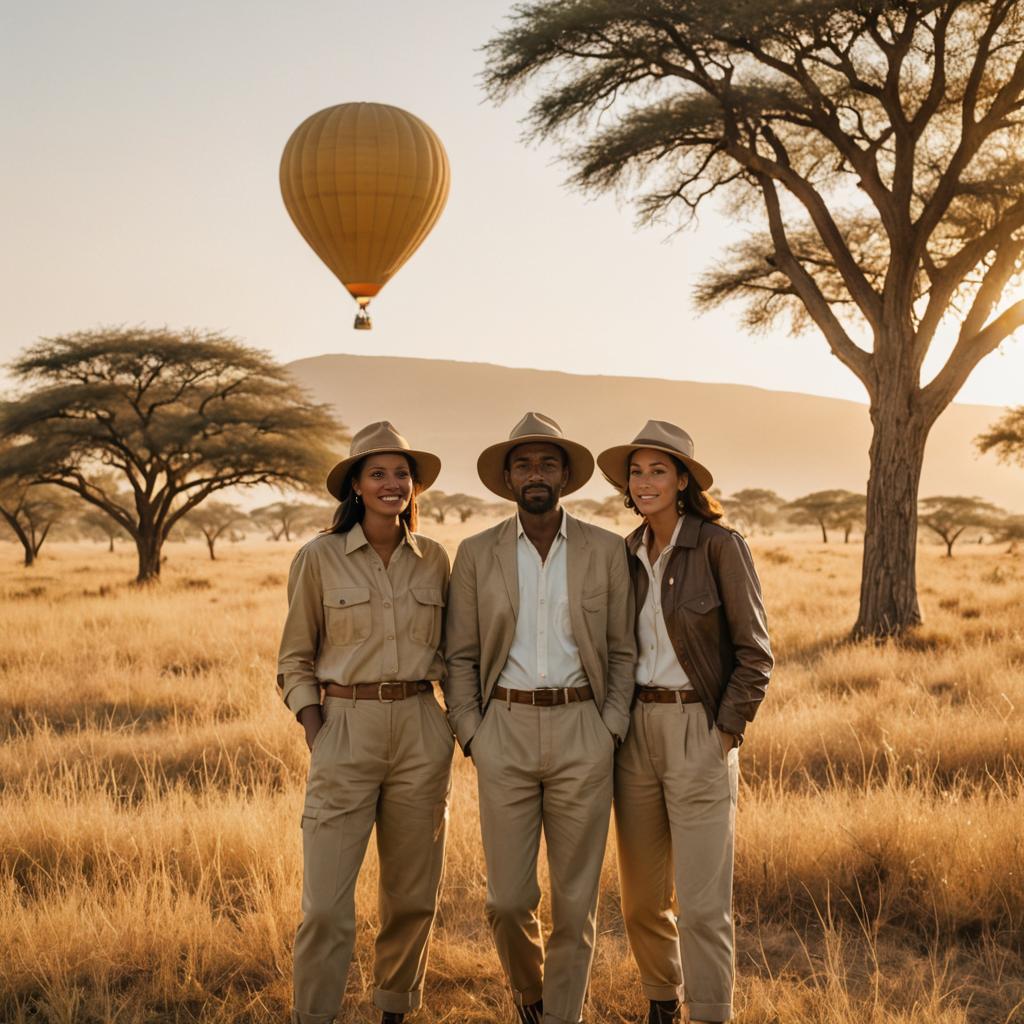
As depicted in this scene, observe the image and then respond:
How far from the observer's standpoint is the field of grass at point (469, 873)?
405 cm

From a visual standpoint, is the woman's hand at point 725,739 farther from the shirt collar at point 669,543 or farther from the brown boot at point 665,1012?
the brown boot at point 665,1012

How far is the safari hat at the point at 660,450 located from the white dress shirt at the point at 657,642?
7.4 inches

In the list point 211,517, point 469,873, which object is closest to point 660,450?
point 469,873

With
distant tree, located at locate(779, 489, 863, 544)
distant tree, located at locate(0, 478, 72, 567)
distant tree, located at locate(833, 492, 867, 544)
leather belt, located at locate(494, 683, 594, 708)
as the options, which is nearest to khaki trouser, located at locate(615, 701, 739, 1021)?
leather belt, located at locate(494, 683, 594, 708)

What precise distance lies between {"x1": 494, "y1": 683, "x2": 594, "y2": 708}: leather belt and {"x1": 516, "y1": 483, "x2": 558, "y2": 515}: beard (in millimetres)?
619

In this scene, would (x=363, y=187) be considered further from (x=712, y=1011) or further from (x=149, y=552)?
(x=712, y=1011)

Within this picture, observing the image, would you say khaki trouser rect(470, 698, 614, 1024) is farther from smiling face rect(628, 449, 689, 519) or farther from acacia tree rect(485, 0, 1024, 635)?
acacia tree rect(485, 0, 1024, 635)

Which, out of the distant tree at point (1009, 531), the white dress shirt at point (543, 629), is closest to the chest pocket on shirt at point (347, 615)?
the white dress shirt at point (543, 629)

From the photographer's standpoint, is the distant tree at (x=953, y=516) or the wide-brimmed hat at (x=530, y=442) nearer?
the wide-brimmed hat at (x=530, y=442)

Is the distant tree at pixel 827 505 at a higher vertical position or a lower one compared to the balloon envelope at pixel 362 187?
lower

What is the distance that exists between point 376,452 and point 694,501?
1.14 m

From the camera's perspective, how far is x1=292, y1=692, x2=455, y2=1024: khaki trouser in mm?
3623

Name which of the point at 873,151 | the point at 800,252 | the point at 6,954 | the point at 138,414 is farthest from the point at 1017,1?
the point at 138,414

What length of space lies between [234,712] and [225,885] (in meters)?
3.99
